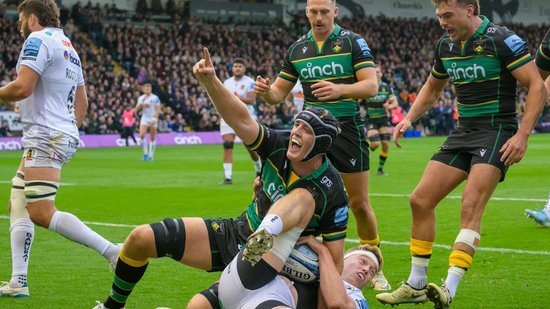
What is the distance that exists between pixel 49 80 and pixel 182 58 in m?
38.3

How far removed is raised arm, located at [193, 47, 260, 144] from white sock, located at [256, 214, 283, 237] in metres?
0.68

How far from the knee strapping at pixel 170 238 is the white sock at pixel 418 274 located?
7.35ft

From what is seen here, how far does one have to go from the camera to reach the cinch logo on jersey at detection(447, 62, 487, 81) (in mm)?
7129

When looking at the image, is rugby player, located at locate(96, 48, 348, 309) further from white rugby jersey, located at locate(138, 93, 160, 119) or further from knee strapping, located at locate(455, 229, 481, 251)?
white rugby jersey, located at locate(138, 93, 160, 119)

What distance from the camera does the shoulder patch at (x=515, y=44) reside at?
6957mm

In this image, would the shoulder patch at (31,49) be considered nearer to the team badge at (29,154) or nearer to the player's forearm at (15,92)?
the player's forearm at (15,92)

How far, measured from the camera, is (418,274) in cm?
725

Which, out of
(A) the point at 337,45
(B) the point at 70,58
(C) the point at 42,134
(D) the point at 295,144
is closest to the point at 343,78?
(A) the point at 337,45

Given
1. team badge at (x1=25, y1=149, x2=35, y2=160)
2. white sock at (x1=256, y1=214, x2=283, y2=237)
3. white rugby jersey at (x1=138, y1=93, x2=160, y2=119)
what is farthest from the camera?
white rugby jersey at (x1=138, y1=93, x2=160, y2=119)

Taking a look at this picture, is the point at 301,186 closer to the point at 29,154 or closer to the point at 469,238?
the point at 469,238

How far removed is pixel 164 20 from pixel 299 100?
27360 millimetres

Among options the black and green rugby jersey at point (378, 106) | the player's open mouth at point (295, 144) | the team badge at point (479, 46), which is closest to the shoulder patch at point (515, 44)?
the team badge at point (479, 46)

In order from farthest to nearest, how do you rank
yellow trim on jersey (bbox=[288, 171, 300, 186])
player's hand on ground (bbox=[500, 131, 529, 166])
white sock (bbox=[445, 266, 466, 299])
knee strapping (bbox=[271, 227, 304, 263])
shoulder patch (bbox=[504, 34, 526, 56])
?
shoulder patch (bbox=[504, 34, 526, 56]), player's hand on ground (bbox=[500, 131, 529, 166]), white sock (bbox=[445, 266, 466, 299]), yellow trim on jersey (bbox=[288, 171, 300, 186]), knee strapping (bbox=[271, 227, 304, 263])

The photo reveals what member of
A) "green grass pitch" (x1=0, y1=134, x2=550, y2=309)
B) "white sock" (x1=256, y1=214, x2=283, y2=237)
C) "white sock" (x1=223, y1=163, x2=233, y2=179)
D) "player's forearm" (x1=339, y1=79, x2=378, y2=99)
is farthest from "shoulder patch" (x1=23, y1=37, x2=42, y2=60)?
"white sock" (x1=223, y1=163, x2=233, y2=179)
